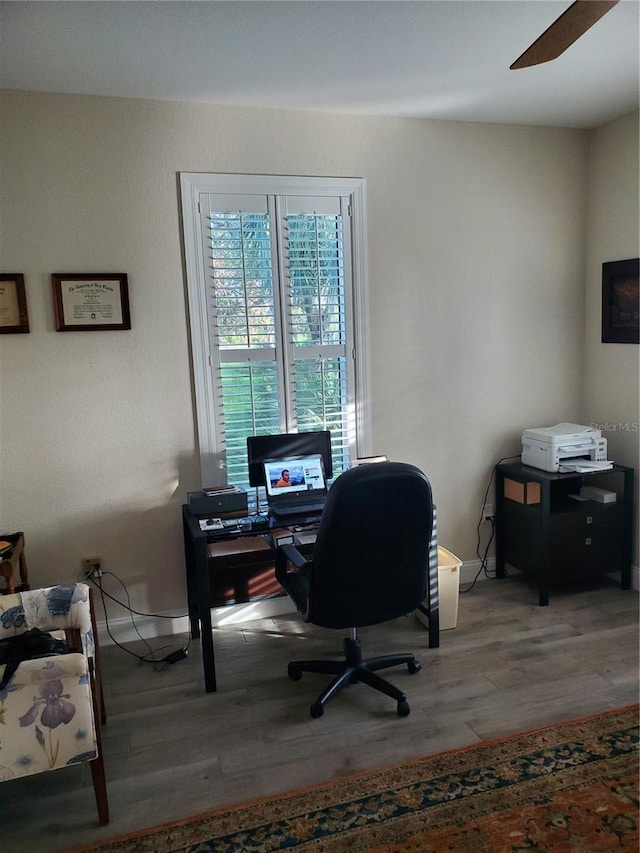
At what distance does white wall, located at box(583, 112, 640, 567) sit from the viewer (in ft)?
11.6

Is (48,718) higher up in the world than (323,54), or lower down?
lower down

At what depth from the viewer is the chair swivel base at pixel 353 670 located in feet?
8.41

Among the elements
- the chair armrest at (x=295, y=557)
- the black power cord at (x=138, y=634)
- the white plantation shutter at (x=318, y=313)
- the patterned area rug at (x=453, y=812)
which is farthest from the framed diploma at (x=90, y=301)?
the patterned area rug at (x=453, y=812)

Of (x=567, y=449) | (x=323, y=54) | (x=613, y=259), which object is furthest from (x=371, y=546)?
(x=613, y=259)

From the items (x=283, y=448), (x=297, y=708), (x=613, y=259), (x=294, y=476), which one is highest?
(x=613, y=259)

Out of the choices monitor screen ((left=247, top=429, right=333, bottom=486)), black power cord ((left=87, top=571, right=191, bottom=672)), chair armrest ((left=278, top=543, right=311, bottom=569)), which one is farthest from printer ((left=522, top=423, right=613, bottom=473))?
black power cord ((left=87, top=571, right=191, bottom=672))

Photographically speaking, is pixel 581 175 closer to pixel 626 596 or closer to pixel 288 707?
pixel 626 596

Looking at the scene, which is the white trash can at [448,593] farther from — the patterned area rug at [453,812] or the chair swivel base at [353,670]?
the patterned area rug at [453,812]

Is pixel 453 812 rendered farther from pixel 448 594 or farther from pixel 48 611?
pixel 48 611

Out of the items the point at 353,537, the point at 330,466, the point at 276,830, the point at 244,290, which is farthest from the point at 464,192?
the point at 276,830

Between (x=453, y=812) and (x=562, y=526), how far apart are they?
1.88m

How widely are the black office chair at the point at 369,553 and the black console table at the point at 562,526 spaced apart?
1262mm

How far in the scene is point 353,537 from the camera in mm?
2299

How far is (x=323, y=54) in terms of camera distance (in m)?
2.54
